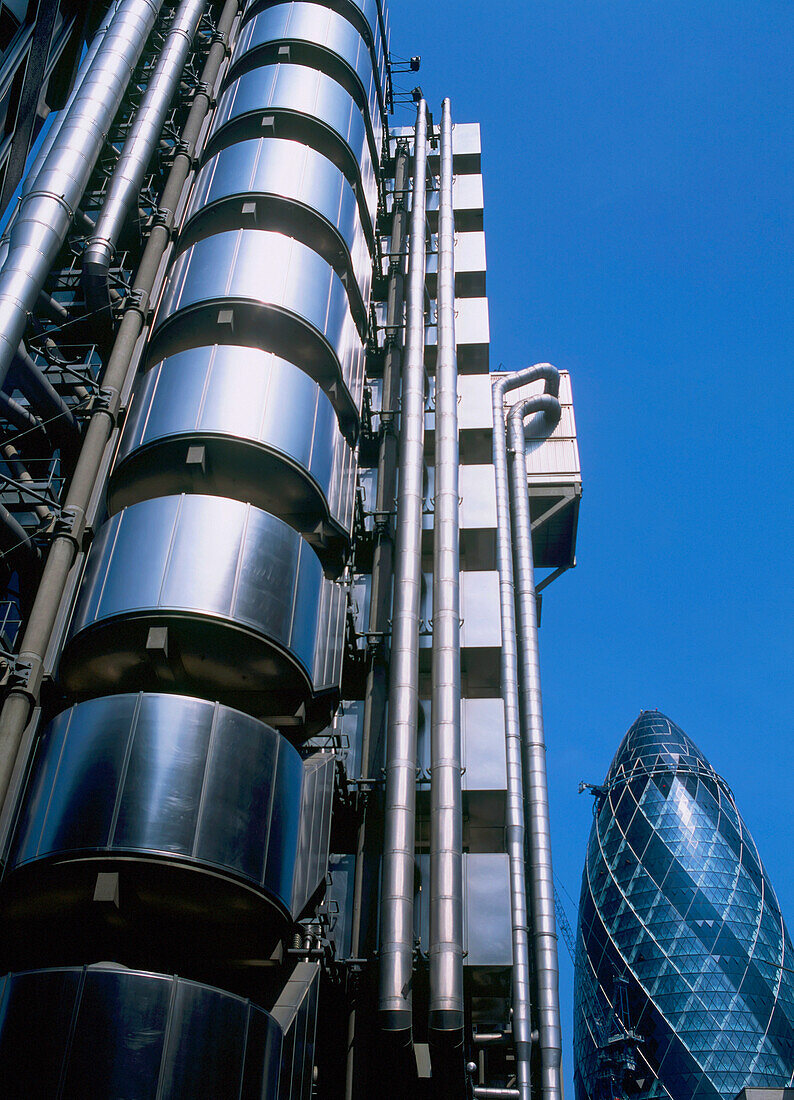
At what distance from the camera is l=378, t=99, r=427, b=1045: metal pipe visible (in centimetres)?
1727

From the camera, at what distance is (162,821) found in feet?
48.6

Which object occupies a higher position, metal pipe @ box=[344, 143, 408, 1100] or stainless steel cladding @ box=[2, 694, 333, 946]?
metal pipe @ box=[344, 143, 408, 1100]

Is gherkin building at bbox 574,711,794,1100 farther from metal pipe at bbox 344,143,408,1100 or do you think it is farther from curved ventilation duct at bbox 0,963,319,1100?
curved ventilation duct at bbox 0,963,319,1100

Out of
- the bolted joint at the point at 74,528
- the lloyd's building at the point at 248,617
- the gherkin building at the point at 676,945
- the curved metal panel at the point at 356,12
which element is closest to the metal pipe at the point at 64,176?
the lloyd's building at the point at 248,617

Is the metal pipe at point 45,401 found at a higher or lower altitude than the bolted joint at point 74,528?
higher

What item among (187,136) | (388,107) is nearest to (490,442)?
(187,136)

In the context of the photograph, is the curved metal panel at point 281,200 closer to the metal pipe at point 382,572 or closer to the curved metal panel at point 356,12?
the metal pipe at point 382,572

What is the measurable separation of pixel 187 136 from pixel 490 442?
14995 mm

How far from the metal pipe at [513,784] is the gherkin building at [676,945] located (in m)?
100

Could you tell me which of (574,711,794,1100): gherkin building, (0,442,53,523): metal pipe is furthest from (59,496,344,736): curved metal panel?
(574,711,794,1100): gherkin building

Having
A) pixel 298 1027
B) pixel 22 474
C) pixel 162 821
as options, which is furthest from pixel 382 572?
pixel 298 1027

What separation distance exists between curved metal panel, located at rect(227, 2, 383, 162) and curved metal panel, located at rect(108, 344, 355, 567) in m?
16.0

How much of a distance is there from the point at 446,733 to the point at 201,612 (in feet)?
22.7

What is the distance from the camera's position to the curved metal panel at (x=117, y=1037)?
1249 cm
